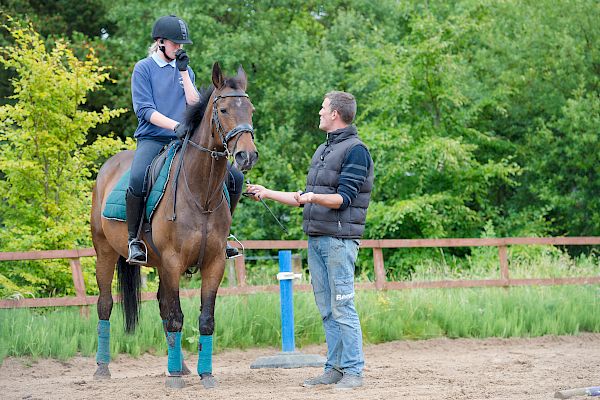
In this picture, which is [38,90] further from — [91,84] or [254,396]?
[254,396]

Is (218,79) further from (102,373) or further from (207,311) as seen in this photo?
(102,373)

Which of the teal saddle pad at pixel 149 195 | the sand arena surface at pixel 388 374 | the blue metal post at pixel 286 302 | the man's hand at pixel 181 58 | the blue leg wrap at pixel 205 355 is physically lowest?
the sand arena surface at pixel 388 374

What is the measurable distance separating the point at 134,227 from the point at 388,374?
2.58 metres

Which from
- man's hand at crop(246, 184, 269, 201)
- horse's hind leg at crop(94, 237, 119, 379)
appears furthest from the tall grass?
man's hand at crop(246, 184, 269, 201)

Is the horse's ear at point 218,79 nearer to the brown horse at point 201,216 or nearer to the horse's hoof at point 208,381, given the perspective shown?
the brown horse at point 201,216

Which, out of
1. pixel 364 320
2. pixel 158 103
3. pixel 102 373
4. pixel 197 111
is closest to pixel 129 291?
pixel 102 373

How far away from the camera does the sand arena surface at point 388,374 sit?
621cm

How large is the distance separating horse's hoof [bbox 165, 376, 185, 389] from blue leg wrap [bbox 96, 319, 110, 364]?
1.19 meters

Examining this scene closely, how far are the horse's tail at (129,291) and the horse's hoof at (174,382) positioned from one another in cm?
149

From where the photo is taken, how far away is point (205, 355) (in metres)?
6.83

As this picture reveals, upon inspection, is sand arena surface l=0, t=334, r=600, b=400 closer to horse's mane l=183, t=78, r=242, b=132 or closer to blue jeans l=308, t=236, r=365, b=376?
blue jeans l=308, t=236, r=365, b=376

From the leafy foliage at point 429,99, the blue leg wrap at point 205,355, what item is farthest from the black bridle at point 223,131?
the leafy foliage at point 429,99

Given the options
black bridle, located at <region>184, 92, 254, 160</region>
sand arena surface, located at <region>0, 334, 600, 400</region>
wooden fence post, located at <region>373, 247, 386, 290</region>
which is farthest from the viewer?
wooden fence post, located at <region>373, 247, 386, 290</region>

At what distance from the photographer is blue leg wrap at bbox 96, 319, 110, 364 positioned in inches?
305
